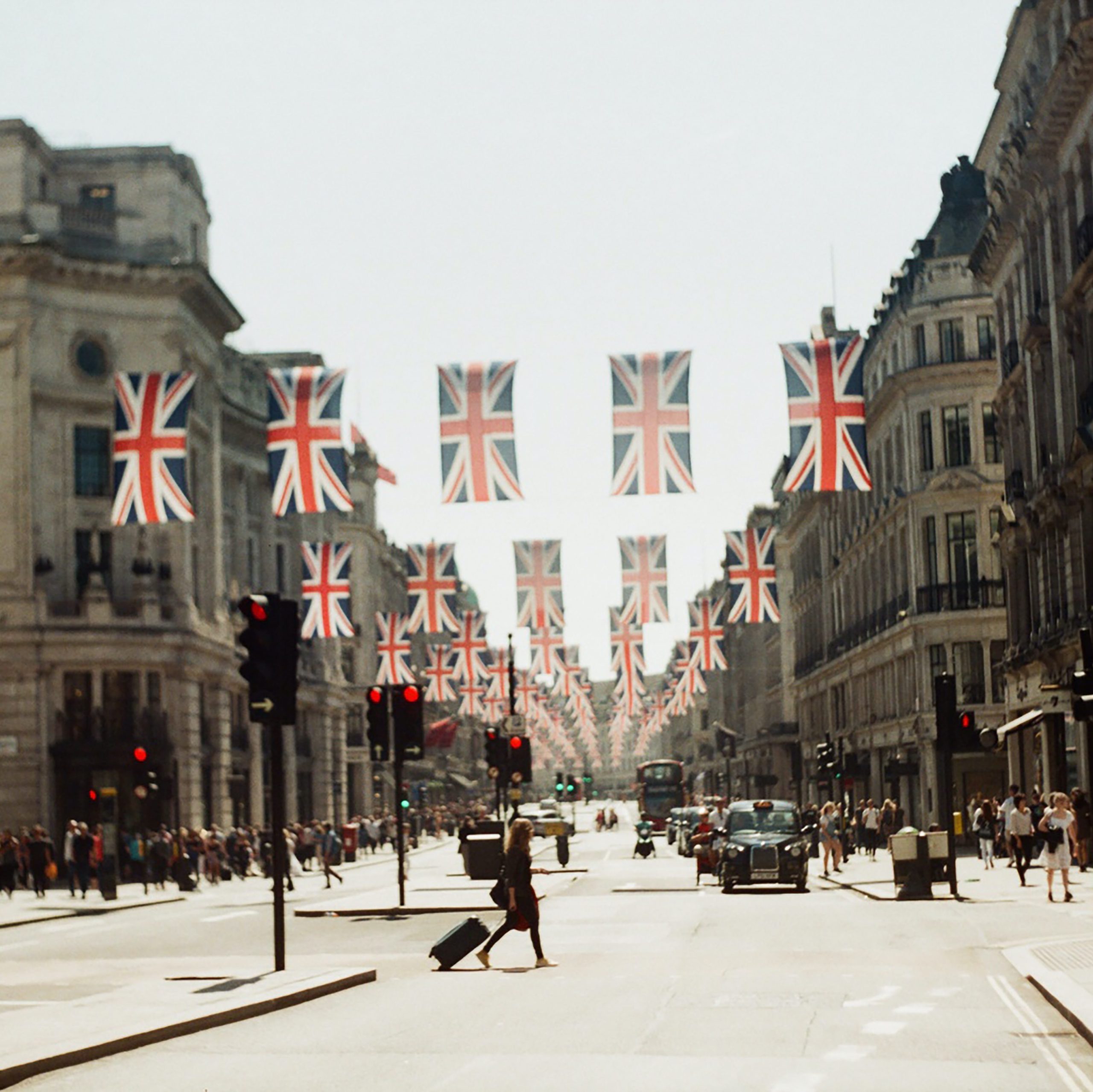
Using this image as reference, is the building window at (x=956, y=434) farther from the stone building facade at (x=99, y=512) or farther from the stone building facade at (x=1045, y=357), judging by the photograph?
the stone building facade at (x=99, y=512)

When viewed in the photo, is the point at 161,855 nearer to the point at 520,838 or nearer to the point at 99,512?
the point at 99,512

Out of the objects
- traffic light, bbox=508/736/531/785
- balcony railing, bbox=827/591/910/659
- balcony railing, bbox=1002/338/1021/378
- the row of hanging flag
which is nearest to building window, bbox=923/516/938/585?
balcony railing, bbox=827/591/910/659

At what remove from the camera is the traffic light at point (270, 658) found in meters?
Answer: 20.2

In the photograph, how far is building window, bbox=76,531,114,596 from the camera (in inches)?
2506

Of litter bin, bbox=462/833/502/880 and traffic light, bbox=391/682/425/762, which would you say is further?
litter bin, bbox=462/833/502/880

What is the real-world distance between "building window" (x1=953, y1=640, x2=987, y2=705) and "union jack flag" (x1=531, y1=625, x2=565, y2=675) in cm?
1420

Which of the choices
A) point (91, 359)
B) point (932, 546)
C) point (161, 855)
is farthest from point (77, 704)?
point (932, 546)

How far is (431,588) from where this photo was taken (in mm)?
64000

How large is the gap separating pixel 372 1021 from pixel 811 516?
292ft

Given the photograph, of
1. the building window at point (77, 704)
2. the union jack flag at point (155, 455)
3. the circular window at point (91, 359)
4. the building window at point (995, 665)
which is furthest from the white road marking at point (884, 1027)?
the circular window at point (91, 359)

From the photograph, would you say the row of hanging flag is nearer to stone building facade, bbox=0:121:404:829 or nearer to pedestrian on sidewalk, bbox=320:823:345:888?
pedestrian on sidewalk, bbox=320:823:345:888

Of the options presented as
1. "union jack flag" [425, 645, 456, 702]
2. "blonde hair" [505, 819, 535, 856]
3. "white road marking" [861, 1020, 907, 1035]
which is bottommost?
"white road marking" [861, 1020, 907, 1035]

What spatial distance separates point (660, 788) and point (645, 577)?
48350 mm

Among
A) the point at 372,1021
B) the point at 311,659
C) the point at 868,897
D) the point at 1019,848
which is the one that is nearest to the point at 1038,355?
the point at 1019,848
